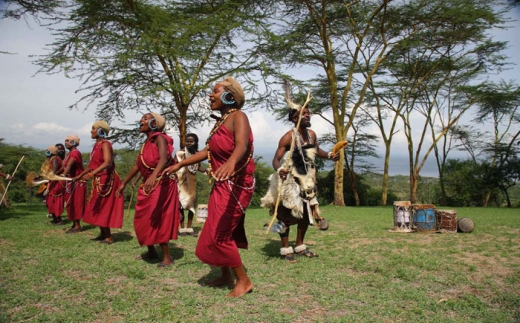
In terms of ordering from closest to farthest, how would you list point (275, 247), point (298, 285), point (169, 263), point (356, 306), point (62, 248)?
point (356, 306) < point (298, 285) < point (169, 263) < point (62, 248) < point (275, 247)

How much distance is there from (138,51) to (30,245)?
35.9 ft

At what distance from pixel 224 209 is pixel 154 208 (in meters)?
1.82

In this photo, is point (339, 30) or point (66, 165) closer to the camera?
point (66, 165)

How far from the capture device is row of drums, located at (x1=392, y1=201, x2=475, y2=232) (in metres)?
9.36

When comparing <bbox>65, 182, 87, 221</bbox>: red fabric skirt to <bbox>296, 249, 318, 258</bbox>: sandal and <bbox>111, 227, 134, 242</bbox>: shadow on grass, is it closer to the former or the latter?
<bbox>111, 227, 134, 242</bbox>: shadow on grass

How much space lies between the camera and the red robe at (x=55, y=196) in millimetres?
10281

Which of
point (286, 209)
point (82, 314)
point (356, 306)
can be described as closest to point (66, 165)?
point (286, 209)

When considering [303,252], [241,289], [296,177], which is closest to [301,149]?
[296,177]

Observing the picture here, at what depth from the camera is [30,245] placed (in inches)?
277

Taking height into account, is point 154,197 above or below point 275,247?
above

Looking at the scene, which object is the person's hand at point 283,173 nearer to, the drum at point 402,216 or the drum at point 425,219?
the drum at point 402,216

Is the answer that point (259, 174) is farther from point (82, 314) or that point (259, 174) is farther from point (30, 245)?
point (82, 314)

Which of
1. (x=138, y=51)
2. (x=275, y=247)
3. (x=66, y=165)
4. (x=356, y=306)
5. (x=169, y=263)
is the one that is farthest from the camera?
(x=138, y=51)

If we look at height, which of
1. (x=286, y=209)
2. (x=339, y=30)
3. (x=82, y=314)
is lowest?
(x=82, y=314)
